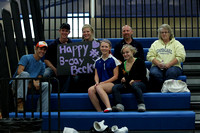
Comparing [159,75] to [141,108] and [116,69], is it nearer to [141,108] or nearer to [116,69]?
[116,69]

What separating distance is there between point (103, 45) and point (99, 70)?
391 millimetres

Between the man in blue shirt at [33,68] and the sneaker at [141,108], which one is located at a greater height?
the man in blue shirt at [33,68]

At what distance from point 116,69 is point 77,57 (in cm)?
75

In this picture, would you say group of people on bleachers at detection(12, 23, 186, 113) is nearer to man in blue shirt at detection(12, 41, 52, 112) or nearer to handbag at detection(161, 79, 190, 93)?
man in blue shirt at detection(12, 41, 52, 112)

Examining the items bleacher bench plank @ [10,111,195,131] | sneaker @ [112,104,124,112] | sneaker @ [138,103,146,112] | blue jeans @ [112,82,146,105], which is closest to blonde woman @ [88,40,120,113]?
blue jeans @ [112,82,146,105]

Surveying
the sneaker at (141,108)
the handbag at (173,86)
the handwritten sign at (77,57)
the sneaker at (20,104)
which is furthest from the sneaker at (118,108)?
the sneaker at (20,104)

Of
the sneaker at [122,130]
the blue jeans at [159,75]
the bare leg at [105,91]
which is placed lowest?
the sneaker at [122,130]

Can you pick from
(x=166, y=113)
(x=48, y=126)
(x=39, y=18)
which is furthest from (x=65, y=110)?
(x=39, y=18)

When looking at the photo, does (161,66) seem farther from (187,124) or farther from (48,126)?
(48,126)

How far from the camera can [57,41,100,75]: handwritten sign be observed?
18.8 feet

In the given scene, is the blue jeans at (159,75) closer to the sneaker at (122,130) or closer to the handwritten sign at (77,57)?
the handwritten sign at (77,57)

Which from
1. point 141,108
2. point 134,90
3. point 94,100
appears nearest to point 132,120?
point 141,108

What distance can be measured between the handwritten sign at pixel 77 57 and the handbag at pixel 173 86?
3.92ft

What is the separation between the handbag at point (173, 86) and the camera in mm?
5238
